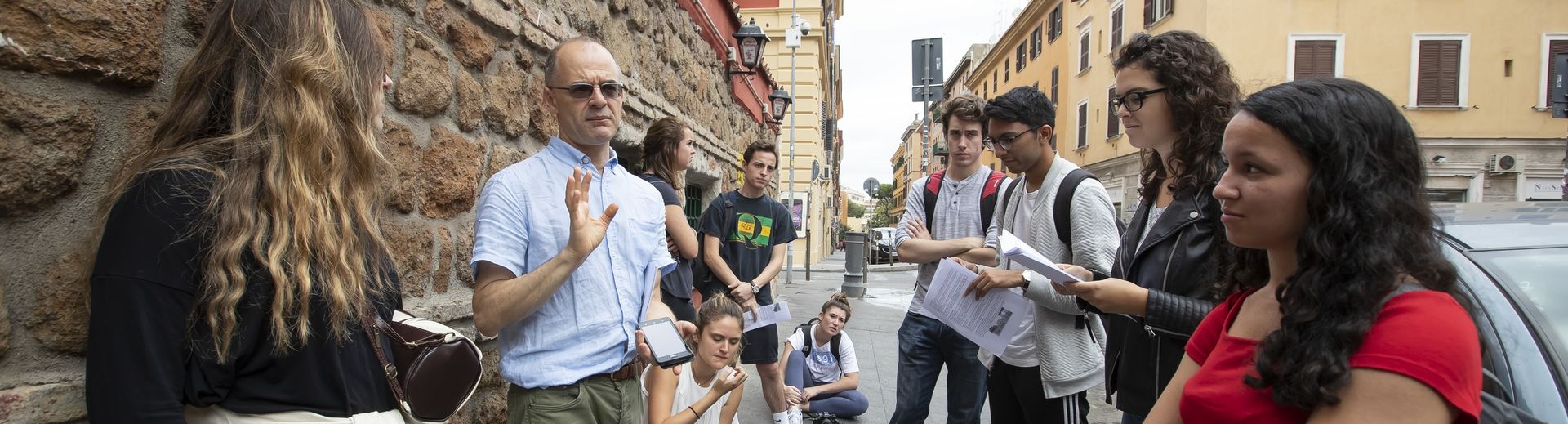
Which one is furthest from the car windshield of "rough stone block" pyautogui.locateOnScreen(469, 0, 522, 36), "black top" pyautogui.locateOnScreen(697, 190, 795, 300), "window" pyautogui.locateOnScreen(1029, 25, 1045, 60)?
"window" pyautogui.locateOnScreen(1029, 25, 1045, 60)

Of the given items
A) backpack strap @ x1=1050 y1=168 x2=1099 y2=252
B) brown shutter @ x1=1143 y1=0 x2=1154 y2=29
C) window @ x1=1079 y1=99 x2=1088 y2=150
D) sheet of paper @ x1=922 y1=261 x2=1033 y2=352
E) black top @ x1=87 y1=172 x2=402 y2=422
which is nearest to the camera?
black top @ x1=87 y1=172 x2=402 y2=422

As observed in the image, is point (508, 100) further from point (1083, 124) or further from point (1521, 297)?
point (1083, 124)

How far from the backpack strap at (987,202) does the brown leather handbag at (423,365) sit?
8.39 ft

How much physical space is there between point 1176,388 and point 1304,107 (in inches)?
21.9

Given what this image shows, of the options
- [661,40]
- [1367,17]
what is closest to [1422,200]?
[661,40]

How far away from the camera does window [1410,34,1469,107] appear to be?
A: 717 inches

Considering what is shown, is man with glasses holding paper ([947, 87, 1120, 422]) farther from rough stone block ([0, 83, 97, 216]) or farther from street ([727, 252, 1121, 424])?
rough stone block ([0, 83, 97, 216])

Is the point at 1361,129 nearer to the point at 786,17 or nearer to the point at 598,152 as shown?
the point at 598,152

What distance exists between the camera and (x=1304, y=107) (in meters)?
1.17

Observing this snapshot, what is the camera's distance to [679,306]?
395 cm

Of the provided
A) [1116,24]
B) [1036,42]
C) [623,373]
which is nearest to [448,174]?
[623,373]

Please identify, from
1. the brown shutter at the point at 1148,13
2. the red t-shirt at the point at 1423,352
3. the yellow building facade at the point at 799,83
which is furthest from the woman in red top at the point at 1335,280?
the brown shutter at the point at 1148,13

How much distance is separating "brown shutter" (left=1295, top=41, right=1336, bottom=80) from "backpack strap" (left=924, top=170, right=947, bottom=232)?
63.4 ft

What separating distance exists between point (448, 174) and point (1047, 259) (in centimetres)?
→ 199
